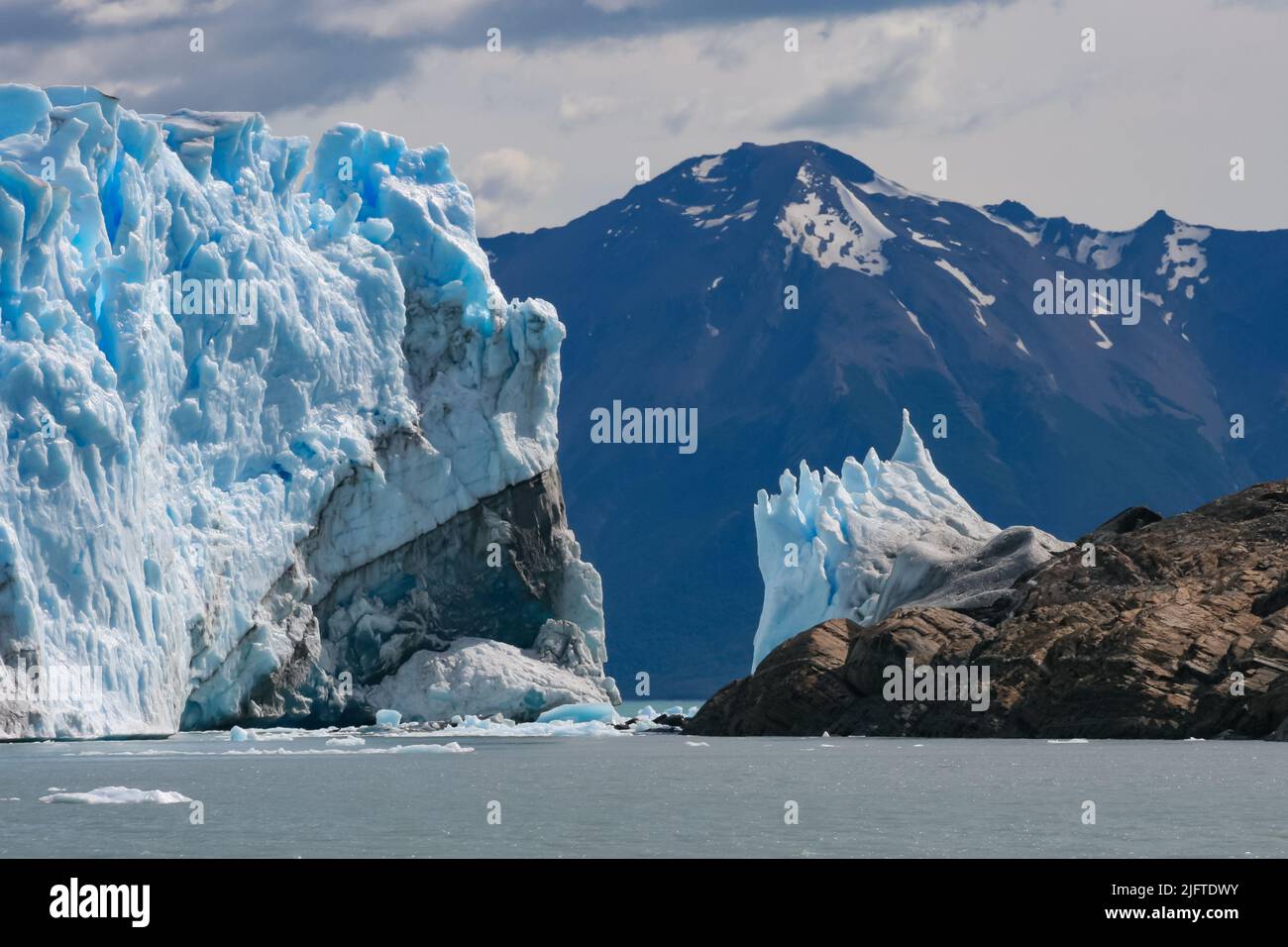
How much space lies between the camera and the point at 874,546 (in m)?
69.5

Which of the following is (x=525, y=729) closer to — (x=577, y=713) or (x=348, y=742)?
(x=577, y=713)

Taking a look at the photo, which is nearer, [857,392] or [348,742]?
[348,742]

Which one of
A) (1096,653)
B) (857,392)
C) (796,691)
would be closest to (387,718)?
(796,691)

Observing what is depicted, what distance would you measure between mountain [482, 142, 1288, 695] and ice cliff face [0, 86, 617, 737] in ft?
325

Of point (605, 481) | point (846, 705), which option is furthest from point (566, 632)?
point (605, 481)

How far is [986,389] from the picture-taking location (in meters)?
184

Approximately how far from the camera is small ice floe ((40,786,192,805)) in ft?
89.7

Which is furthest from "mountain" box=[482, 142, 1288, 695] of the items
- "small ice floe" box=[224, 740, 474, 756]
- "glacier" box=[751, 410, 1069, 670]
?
"small ice floe" box=[224, 740, 474, 756]

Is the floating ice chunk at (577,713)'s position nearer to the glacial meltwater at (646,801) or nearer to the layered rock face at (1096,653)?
the layered rock face at (1096,653)

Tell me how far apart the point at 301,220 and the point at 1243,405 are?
14736 centimetres

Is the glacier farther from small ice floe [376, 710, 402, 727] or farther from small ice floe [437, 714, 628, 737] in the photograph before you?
small ice floe [376, 710, 402, 727]

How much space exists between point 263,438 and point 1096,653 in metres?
23.0

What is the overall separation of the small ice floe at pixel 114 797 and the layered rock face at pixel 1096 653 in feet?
91.2
